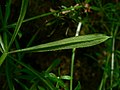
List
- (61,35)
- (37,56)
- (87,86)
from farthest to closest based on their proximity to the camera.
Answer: (87,86)
(37,56)
(61,35)

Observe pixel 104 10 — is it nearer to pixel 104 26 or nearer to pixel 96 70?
pixel 104 26

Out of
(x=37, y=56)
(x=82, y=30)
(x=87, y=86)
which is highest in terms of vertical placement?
(x=82, y=30)

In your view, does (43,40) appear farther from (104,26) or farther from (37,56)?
(104,26)

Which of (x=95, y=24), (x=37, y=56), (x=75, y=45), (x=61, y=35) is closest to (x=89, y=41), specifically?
(x=75, y=45)

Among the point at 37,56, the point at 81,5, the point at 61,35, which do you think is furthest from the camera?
the point at 37,56

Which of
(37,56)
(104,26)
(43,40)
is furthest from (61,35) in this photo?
(104,26)

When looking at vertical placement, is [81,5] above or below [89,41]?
above

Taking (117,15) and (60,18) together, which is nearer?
(60,18)

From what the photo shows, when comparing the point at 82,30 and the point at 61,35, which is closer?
the point at 61,35

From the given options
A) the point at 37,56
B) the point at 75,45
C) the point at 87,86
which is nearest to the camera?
the point at 75,45
